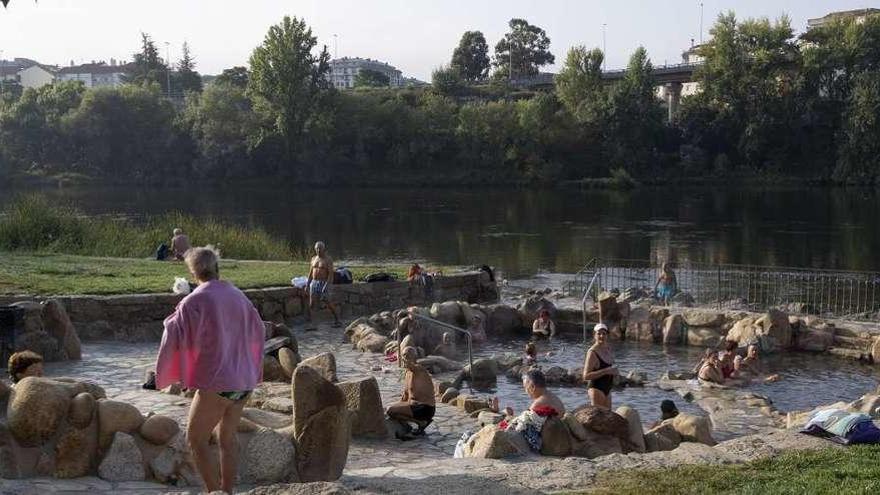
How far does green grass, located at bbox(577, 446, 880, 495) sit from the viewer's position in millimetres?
7094

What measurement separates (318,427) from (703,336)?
13.8 metres

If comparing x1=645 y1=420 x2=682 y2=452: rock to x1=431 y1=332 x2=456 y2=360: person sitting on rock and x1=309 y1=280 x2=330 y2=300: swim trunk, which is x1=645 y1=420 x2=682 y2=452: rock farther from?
x1=309 y1=280 x2=330 y2=300: swim trunk

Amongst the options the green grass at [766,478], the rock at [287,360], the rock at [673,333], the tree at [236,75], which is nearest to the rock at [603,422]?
the green grass at [766,478]

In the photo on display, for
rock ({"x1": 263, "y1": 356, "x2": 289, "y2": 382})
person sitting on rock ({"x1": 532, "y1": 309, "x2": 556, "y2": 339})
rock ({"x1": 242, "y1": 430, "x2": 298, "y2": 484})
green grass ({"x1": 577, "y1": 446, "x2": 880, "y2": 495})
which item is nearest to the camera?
green grass ({"x1": 577, "y1": 446, "x2": 880, "y2": 495})

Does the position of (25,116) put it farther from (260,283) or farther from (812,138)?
(260,283)

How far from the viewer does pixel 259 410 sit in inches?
380

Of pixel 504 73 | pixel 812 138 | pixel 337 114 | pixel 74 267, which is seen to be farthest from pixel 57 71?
pixel 74 267

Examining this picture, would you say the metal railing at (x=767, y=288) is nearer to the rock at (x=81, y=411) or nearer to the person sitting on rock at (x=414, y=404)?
the person sitting on rock at (x=414, y=404)

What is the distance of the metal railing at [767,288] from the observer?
2392cm

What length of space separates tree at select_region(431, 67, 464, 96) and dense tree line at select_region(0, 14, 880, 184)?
13.0 m

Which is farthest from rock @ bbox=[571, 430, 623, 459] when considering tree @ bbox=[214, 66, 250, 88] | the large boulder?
tree @ bbox=[214, 66, 250, 88]

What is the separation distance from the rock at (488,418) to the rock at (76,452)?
5160mm

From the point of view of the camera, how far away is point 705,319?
20.5 m

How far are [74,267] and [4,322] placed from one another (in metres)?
7.34
